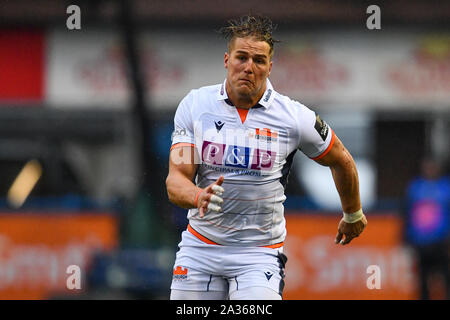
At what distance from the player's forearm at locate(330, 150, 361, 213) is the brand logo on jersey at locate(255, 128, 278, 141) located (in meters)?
0.48

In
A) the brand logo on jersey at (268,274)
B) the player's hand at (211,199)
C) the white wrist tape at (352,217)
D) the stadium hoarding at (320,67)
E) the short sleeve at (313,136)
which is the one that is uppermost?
the stadium hoarding at (320,67)

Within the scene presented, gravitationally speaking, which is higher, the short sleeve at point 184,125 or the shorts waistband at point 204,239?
the short sleeve at point 184,125

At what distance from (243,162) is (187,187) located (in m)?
0.54

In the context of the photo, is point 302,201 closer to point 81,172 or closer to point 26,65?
point 81,172

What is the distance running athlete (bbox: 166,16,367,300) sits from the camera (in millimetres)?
5695

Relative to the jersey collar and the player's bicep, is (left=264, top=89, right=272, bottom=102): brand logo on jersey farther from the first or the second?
Answer: the player's bicep

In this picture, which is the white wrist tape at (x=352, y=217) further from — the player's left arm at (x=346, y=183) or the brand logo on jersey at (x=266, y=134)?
the brand logo on jersey at (x=266, y=134)

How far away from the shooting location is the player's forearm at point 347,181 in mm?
5949

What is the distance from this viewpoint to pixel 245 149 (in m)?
5.71

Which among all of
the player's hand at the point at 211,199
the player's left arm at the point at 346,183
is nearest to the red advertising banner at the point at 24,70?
the player's left arm at the point at 346,183

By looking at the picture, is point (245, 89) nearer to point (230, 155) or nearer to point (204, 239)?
point (230, 155)

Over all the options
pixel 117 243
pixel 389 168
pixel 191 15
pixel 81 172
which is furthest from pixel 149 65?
pixel 389 168

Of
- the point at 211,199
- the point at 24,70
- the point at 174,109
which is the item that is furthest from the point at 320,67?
the point at 211,199

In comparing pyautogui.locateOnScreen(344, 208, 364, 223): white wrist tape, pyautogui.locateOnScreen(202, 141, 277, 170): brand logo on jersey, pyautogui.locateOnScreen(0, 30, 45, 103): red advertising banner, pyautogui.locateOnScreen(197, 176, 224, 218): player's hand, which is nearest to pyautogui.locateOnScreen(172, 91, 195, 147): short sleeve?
pyautogui.locateOnScreen(202, 141, 277, 170): brand logo on jersey
